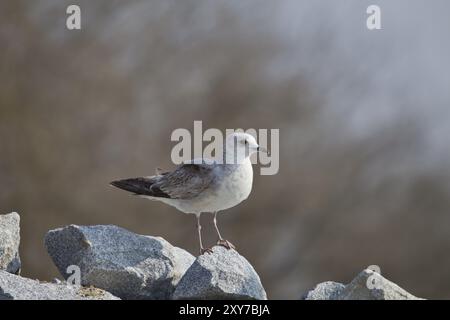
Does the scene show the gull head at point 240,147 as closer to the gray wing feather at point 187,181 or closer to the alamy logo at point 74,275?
the gray wing feather at point 187,181

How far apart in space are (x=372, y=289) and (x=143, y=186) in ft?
7.32

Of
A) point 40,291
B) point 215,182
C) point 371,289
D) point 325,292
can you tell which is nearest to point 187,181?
point 215,182

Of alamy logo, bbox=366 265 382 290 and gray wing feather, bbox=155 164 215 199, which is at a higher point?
gray wing feather, bbox=155 164 215 199

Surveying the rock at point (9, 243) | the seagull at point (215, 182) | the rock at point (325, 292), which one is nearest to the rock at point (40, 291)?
the rock at point (9, 243)

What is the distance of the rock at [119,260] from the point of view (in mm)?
6152

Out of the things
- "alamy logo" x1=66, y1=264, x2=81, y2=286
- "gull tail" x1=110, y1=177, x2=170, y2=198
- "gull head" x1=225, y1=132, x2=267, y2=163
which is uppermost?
"gull head" x1=225, y1=132, x2=267, y2=163

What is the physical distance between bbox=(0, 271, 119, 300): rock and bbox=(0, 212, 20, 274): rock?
0.43 meters

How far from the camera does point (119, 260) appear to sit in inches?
245

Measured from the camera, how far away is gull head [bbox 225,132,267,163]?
638cm

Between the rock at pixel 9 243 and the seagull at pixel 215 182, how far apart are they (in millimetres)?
Answer: 1096

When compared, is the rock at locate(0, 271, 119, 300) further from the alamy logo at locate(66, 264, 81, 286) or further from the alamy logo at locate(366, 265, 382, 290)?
the alamy logo at locate(366, 265, 382, 290)

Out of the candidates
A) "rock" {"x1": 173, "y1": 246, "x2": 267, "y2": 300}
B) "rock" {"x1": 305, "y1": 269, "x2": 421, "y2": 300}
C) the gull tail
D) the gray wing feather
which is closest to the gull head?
the gray wing feather
